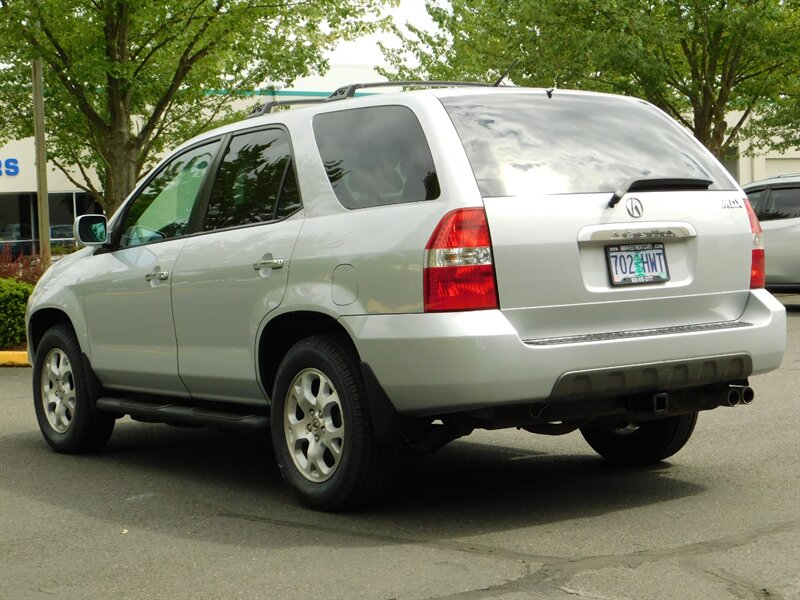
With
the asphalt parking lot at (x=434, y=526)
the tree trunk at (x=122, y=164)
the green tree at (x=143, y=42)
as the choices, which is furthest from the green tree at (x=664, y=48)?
the asphalt parking lot at (x=434, y=526)

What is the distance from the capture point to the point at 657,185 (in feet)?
19.0

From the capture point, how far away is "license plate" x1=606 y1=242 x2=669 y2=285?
556 centimetres

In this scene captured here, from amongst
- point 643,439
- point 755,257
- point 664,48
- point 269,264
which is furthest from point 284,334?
point 664,48

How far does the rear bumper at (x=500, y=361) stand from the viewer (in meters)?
5.20

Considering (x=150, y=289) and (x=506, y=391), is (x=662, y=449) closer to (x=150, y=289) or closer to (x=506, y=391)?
(x=506, y=391)

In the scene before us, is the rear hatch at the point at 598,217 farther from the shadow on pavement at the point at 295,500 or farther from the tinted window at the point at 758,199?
the tinted window at the point at 758,199

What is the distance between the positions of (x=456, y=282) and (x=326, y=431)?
1.03m

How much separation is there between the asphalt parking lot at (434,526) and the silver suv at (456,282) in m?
0.36

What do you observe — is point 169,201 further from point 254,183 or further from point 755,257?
point 755,257

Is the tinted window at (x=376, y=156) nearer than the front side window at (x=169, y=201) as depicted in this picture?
Yes

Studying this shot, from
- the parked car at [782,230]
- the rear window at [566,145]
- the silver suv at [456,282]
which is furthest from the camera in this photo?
the parked car at [782,230]

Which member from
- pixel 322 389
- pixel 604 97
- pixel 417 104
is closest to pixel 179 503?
pixel 322 389

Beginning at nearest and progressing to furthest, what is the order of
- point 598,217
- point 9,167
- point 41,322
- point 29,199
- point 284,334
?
point 598,217 < point 284,334 < point 41,322 < point 9,167 < point 29,199

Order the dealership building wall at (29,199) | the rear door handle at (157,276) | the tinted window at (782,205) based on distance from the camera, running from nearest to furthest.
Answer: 1. the rear door handle at (157,276)
2. the tinted window at (782,205)
3. the dealership building wall at (29,199)
